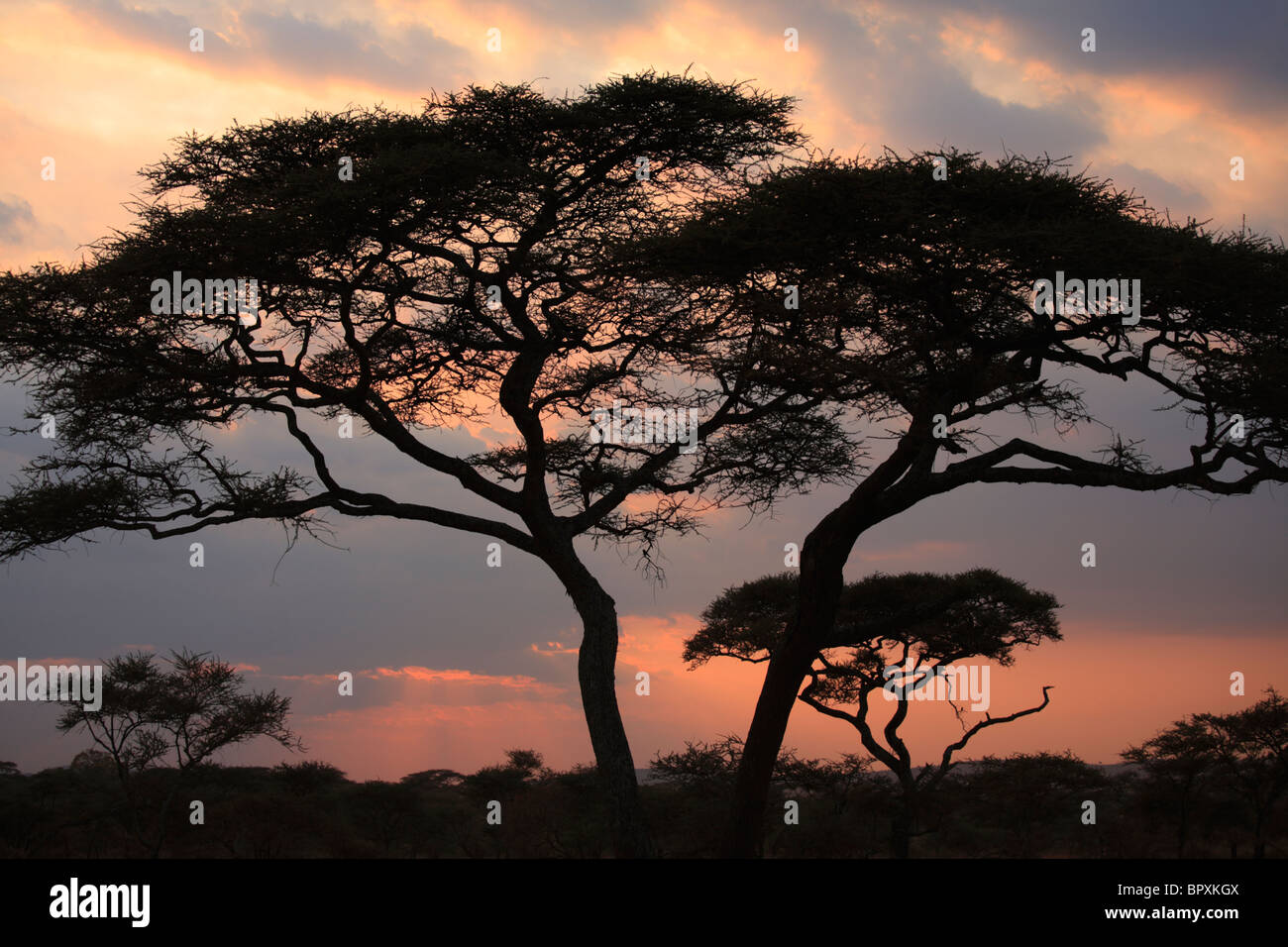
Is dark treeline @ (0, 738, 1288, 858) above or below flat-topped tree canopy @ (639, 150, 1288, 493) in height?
below

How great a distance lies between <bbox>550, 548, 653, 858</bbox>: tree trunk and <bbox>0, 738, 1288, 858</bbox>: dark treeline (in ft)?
13.9

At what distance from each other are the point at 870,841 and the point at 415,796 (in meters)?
9.77

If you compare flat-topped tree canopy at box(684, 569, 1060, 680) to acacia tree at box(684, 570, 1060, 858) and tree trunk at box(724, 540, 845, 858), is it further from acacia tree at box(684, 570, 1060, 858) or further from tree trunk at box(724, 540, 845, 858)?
tree trunk at box(724, 540, 845, 858)

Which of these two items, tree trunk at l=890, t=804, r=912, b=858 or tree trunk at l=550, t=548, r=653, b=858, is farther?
tree trunk at l=890, t=804, r=912, b=858

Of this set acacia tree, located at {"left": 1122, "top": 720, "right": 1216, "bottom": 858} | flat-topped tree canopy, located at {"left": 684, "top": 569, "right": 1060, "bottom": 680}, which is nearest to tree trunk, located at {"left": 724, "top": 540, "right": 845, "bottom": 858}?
flat-topped tree canopy, located at {"left": 684, "top": 569, "right": 1060, "bottom": 680}

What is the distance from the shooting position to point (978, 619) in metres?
18.7

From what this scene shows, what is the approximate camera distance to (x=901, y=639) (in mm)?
18906

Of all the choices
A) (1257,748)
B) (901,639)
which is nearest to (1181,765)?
(1257,748)

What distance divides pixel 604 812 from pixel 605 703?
5298mm

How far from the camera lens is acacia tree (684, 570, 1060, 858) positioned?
1839cm

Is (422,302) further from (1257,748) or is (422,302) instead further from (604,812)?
(1257,748)

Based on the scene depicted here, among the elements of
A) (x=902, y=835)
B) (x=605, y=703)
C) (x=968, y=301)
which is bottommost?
(x=902, y=835)

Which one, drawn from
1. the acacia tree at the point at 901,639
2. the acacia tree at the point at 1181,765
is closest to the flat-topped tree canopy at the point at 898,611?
the acacia tree at the point at 901,639

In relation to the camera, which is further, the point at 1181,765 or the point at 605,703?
the point at 1181,765
